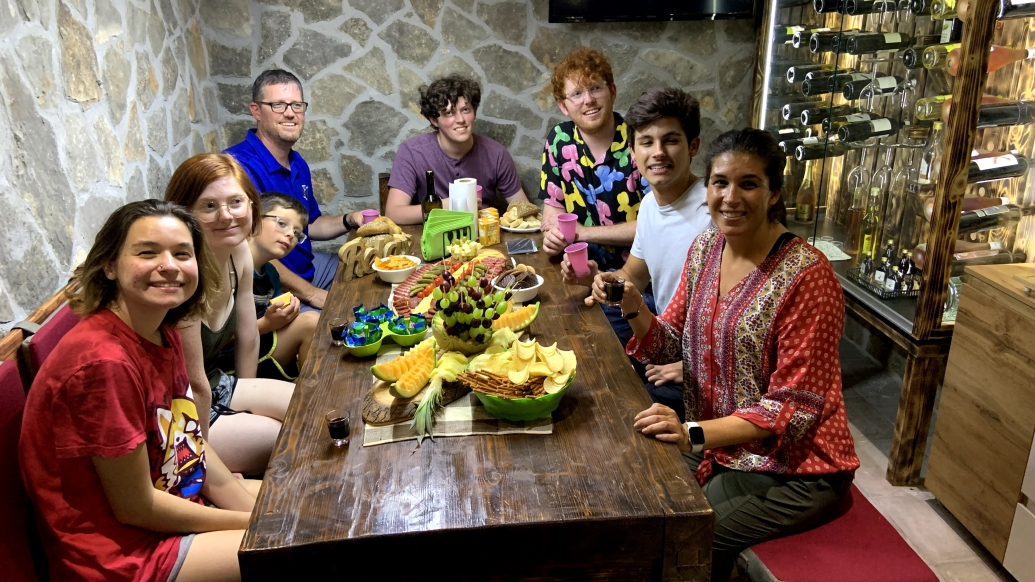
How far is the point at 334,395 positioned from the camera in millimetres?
1733

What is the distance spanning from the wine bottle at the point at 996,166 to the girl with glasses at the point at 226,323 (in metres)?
2.37

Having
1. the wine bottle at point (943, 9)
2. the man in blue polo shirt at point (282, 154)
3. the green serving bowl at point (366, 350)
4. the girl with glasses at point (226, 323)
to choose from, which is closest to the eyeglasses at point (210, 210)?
the girl with glasses at point (226, 323)

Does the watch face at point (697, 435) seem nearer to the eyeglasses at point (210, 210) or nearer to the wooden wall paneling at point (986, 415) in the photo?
the wooden wall paneling at point (986, 415)

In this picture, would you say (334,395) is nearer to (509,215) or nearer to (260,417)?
(260,417)

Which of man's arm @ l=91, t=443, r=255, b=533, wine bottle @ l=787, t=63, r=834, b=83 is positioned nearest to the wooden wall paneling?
Answer: wine bottle @ l=787, t=63, r=834, b=83

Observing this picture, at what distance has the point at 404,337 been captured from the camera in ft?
6.38

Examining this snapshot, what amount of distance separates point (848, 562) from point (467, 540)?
0.86 meters

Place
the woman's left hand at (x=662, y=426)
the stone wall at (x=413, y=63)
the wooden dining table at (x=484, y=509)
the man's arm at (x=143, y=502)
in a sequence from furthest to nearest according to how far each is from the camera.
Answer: the stone wall at (x=413, y=63)
the woman's left hand at (x=662, y=426)
the man's arm at (x=143, y=502)
the wooden dining table at (x=484, y=509)

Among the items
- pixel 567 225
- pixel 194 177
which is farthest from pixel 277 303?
pixel 567 225

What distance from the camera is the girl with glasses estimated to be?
2.07 meters

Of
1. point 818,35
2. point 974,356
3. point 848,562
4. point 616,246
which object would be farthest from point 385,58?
point 848,562

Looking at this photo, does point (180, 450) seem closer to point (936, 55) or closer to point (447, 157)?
point (447, 157)

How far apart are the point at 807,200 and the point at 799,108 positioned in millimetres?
469

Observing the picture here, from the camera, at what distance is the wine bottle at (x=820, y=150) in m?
3.28
